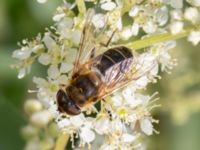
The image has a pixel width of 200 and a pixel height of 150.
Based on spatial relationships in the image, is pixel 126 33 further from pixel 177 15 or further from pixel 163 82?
pixel 163 82

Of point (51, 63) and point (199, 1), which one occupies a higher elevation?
point (51, 63)

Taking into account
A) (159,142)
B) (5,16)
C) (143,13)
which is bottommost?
(159,142)

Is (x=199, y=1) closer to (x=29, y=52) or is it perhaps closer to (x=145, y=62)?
(x=145, y=62)

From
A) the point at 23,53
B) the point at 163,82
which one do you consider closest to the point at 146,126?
the point at 23,53

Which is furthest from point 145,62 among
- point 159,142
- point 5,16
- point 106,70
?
point 5,16

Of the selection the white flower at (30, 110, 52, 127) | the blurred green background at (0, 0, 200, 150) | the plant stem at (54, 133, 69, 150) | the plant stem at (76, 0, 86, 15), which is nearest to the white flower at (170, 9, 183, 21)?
the plant stem at (76, 0, 86, 15)

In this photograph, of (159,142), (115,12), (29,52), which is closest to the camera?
(115,12)

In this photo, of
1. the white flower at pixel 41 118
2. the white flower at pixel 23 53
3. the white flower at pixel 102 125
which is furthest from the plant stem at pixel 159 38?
the white flower at pixel 41 118
